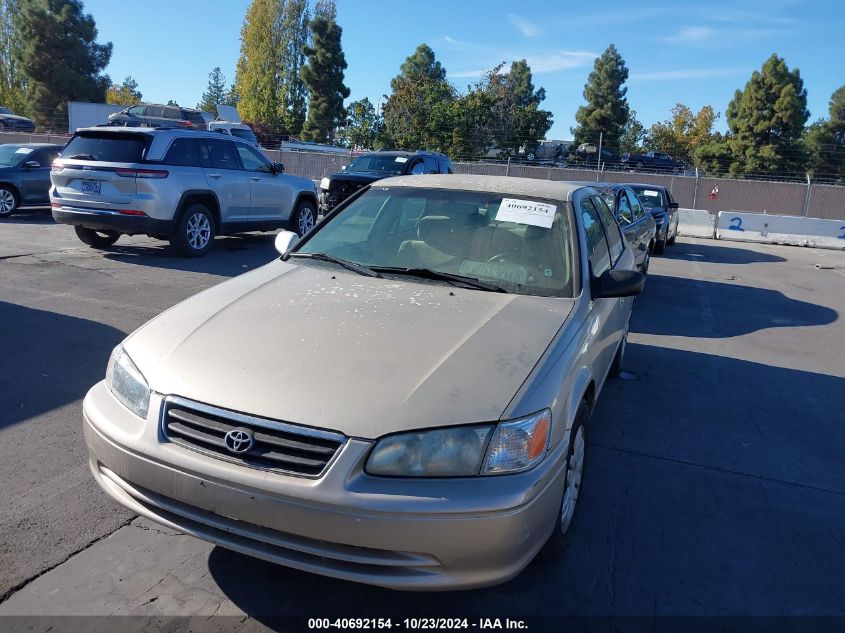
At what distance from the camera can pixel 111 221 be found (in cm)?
970

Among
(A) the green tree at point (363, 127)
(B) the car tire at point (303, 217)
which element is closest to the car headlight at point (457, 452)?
(B) the car tire at point (303, 217)

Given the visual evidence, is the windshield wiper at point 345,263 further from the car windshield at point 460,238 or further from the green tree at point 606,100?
the green tree at point 606,100

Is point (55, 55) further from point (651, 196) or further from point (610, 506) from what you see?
point (610, 506)

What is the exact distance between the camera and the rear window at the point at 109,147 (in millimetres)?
9789

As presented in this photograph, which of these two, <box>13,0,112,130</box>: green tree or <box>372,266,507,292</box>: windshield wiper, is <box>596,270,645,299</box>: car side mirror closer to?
<box>372,266,507,292</box>: windshield wiper

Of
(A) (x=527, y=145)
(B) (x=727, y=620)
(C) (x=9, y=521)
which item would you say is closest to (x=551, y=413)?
(B) (x=727, y=620)

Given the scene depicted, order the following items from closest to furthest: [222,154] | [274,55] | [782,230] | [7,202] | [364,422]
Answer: [364,422], [222,154], [7,202], [782,230], [274,55]

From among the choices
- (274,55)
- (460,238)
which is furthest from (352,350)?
(274,55)

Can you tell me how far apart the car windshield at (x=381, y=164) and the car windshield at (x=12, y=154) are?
6881 mm

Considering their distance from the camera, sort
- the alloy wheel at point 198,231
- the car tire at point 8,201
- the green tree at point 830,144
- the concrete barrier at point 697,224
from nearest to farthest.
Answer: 1. the alloy wheel at point 198,231
2. the car tire at point 8,201
3. the concrete barrier at point 697,224
4. the green tree at point 830,144

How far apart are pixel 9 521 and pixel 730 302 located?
378 inches

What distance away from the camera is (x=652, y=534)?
11.5ft

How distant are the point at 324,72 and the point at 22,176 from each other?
4409 cm

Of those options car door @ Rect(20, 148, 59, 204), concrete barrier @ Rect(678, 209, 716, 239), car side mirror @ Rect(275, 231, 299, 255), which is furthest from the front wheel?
concrete barrier @ Rect(678, 209, 716, 239)
